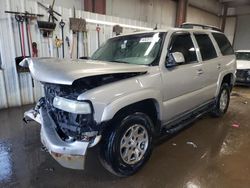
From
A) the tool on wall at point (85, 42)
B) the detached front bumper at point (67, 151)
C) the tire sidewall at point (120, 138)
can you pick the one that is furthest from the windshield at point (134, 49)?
the tool on wall at point (85, 42)

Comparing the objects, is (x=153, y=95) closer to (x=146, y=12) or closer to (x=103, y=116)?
(x=103, y=116)

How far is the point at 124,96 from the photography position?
1975 mm

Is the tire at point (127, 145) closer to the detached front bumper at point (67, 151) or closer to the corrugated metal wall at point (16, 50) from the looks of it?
the detached front bumper at point (67, 151)

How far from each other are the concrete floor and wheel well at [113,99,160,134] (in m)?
0.56

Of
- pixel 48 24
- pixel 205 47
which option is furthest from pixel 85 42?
pixel 205 47

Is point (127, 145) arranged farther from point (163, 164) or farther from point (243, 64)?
point (243, 64)

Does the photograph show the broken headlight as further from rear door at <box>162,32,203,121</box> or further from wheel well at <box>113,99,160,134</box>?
rear door at <box>162,32,203,121</box>

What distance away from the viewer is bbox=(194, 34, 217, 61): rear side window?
3259 mm

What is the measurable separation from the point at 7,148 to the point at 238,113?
4.65m

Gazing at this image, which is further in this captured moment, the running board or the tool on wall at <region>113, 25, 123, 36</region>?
the tool on wall at <region>113, 25, 123, 36</region>

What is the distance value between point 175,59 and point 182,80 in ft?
1.41

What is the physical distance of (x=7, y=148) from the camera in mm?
2920

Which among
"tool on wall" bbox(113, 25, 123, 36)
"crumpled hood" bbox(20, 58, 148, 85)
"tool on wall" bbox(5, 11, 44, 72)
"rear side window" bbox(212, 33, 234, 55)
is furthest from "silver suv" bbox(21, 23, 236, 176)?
"tool on wall" bbox(113, 25, 123, 36)

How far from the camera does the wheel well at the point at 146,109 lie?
213 cm
